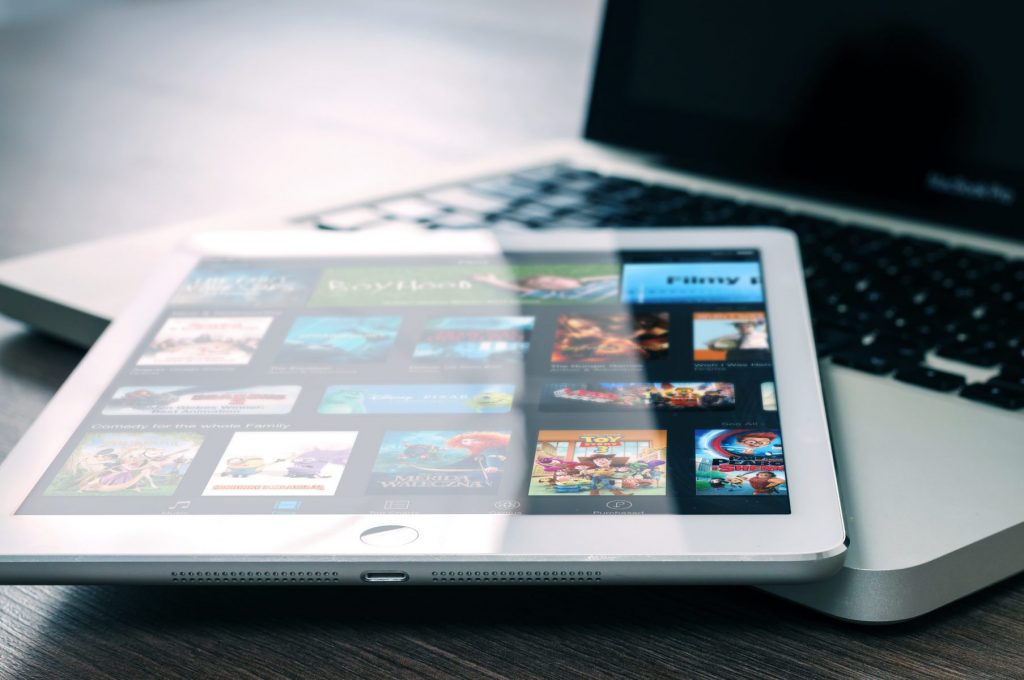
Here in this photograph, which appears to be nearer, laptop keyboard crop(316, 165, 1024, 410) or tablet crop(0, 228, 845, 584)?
tablet crop(0, 228, 845, 584)

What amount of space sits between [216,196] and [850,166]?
0.53 metres

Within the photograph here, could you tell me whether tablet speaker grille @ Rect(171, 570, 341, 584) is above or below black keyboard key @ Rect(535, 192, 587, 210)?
below

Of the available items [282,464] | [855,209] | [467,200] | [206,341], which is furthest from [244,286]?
[855,209]

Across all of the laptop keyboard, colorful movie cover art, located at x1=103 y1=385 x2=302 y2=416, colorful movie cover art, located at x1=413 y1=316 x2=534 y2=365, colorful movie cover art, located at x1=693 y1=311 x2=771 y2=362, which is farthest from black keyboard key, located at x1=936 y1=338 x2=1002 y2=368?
colorful movie cover art, located at x1=103 y1=385 x2=302 y2=416

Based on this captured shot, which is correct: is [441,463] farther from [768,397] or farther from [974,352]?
[974,352]

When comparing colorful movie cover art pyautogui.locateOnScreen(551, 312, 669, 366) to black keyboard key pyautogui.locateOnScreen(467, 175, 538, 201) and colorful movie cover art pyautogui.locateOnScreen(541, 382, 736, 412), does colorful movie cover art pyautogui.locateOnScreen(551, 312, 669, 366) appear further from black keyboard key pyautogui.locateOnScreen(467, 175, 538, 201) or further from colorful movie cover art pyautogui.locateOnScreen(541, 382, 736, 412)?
black keyboard key pyautogui.locateOnScreen(467, 175, 538, 201)

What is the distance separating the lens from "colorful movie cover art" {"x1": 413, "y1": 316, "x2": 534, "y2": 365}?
51cm

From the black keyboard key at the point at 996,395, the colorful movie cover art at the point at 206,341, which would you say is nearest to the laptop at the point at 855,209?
the black keyboard key at the point at 996,395

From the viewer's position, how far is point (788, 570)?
390 mm

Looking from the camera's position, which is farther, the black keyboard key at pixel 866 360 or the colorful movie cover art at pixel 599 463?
the black keyboard key at pixel 866 360

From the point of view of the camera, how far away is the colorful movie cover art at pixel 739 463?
0.42m

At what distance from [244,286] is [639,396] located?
224 mm

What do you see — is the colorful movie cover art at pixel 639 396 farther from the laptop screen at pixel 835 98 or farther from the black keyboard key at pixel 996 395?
the laptop screen at pixel 835 98

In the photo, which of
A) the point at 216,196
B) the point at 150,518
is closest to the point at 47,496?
the point at 150,518
